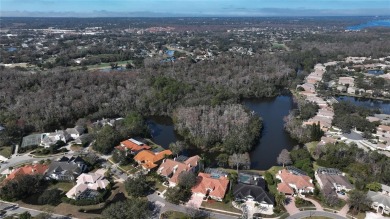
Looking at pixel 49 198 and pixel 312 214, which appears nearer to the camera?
Result: pixel 312 214

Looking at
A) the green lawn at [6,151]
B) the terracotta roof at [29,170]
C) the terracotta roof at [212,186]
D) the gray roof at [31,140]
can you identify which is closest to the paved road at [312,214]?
the terracotta roof at [212,186]

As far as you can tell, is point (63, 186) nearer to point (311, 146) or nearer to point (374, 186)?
point (311, 146)

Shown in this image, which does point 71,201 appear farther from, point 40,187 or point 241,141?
point 241,141

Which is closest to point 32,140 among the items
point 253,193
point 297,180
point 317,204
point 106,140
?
point 106,140

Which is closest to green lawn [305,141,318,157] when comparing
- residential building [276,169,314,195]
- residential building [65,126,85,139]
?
residential building [276,169,314,195]

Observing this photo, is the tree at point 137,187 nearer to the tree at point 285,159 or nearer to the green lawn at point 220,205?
the green lawn at point 220,205

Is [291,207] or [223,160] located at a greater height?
[223,160]

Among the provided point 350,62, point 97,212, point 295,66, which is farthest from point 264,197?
point 350,62
